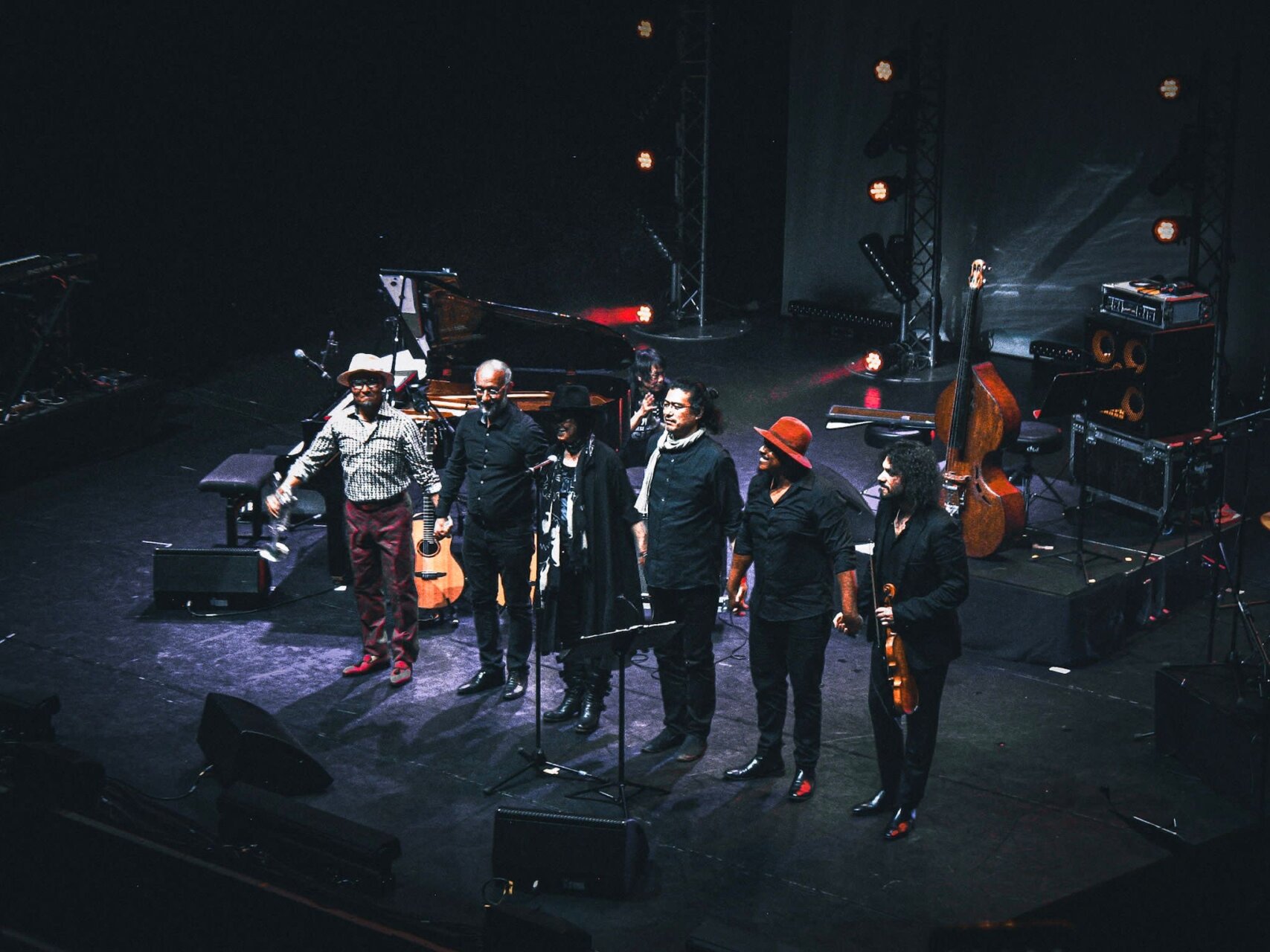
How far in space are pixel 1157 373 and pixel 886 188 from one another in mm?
5370

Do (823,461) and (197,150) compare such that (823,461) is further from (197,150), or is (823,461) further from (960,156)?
(197,150)

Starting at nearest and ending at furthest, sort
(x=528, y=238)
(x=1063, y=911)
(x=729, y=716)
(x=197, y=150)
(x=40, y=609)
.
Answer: (x=1063, y=911), (x=729, y=716), (x=40, y=609), (x=197, y=150), (x=528, y=238)

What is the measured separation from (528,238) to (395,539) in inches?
326

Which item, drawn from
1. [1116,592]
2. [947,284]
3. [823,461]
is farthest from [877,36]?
[1116,592]

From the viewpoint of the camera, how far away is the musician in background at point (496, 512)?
24.4 ft

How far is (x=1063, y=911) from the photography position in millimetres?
5180

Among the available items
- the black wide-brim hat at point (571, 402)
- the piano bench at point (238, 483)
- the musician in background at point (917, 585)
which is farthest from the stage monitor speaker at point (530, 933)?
the piano bench at point (238, 483)

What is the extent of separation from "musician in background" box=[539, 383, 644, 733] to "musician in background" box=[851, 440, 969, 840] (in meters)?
1.30

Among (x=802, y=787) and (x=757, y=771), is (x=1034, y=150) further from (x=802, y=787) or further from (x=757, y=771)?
(x=802, y=787)

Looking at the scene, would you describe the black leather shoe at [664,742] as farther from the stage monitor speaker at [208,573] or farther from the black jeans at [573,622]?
the stage monitor speaker at [208,573]

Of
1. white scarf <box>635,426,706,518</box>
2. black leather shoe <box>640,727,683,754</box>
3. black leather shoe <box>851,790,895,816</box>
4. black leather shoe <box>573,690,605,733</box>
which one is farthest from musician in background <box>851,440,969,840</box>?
black leather shoe <box>573,690,605,733</box>

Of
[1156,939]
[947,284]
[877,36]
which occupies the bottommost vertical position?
[1156,939]

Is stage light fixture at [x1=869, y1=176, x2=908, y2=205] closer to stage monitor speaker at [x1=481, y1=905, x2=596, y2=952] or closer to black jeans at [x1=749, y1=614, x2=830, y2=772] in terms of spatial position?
black jeans at [x1=749, y1=614, x2=830, y2=772]

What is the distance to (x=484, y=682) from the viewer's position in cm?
776
